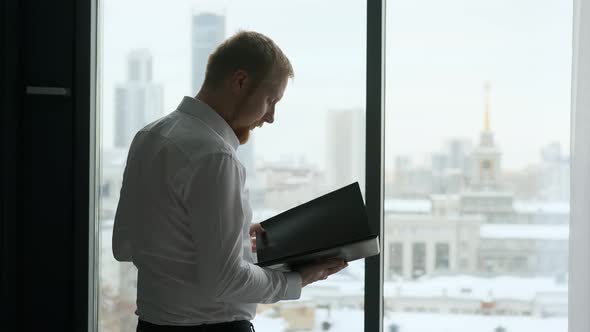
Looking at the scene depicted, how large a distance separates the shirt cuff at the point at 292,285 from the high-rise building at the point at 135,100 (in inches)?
36.9

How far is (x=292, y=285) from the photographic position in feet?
4.53

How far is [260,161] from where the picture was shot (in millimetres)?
2096

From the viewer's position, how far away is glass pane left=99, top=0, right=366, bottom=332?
2.04 m

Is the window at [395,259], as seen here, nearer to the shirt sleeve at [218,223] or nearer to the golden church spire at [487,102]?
the golden church spire at [487,102]

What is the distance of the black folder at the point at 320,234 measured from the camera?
137 cm

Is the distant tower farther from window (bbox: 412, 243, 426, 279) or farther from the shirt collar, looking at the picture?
the shirt collar

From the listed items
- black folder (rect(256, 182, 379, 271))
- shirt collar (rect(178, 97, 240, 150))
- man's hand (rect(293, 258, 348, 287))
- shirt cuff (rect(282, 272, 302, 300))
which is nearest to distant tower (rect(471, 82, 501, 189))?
black folder (rect(256, 182, 379, 271))

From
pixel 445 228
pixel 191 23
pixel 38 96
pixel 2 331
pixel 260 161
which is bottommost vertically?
pixel 2 331

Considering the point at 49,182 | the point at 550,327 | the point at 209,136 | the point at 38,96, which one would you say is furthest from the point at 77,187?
the point at 550,327

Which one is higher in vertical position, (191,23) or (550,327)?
(191,23)

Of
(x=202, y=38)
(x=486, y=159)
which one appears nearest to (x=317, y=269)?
(x=486, y=159)

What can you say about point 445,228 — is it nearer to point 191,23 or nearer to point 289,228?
point 289,228

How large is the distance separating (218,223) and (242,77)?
0.30 meters

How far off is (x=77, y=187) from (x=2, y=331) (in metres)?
0.50
